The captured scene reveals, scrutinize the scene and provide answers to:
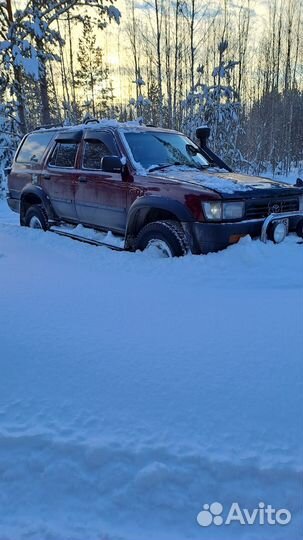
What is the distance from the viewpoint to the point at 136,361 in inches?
91.1

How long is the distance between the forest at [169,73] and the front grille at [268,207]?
24.8ft

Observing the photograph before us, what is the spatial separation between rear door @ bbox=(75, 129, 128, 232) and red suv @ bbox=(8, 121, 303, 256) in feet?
0.04

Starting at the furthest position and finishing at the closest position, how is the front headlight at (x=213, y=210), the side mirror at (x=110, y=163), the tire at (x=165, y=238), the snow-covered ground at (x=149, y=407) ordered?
the side mirror at (x=110, y=163)
the tire at (x=165, y=238)
the front headlight at (x=213, y=210)
the snow-covered ground at (x=149, y=407)

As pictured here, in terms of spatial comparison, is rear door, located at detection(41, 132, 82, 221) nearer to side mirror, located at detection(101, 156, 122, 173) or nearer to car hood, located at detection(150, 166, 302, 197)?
side mirror, located at detection(101, 156, 122, 173)

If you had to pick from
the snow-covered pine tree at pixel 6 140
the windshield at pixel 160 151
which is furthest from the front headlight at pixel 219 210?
the snow-covered pine tree at pixel 6 140

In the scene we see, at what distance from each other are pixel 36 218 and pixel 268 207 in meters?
3.86

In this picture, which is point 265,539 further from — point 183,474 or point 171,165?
point 171,165

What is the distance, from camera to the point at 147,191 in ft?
14.5

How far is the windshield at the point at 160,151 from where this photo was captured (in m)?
4.85

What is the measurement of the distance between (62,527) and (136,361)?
102cm

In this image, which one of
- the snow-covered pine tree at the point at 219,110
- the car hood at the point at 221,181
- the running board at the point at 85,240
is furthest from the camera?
the snow-covered pine tree at the point at 219,110

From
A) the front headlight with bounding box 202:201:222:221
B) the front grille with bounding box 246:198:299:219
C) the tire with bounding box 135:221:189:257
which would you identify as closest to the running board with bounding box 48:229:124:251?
the tire with bounding box 135:221:189:257

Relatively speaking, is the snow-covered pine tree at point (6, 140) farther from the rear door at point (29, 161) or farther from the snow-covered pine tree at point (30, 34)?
the rear door at point (29, 161)

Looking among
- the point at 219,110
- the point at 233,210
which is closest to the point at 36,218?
the point at 233,210
